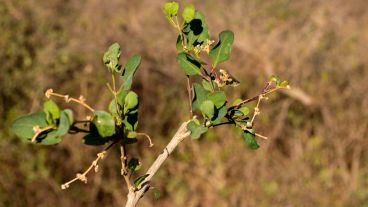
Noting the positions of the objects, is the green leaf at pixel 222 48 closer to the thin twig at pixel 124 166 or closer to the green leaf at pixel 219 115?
the green leaf at pixel 219 115

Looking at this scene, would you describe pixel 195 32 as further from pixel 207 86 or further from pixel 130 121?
pixel 130 121

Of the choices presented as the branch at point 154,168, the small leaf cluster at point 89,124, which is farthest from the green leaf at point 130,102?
the branch at point 154,168

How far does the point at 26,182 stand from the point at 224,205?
1860mm

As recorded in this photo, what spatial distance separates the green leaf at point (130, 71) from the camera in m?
1.10

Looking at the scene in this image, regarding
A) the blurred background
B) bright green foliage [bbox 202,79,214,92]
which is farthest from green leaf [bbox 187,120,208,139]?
the blurred background

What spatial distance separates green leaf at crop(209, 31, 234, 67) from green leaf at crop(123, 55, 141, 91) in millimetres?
177

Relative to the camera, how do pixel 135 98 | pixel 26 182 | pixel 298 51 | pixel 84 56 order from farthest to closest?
1. pixel 298 51
2. pixel 84 56
3. pixel 26 182
4. pixel 135 98

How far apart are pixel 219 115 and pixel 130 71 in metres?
0.20

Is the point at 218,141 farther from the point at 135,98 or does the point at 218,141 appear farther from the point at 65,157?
the point at 135,98

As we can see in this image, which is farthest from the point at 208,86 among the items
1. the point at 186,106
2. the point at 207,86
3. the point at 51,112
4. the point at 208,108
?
the point at 186,106

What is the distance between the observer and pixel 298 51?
582 cm

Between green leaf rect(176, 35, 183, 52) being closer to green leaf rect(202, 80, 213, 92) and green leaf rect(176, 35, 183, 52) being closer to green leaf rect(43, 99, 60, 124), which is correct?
green leaf rect(202, 80, 213, 92)

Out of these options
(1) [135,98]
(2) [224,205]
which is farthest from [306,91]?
(1) [135,98]

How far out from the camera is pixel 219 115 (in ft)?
3.66
